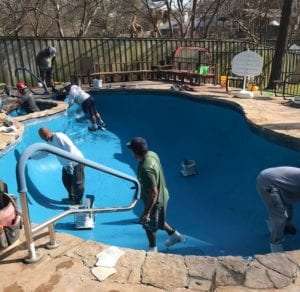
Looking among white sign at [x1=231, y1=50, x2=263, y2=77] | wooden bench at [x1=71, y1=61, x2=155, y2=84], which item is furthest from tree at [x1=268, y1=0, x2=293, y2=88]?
wooden bench at [x1=71, y1=61, x2=155, y2=84]

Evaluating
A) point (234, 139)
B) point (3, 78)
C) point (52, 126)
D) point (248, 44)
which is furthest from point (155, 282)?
point (248, 44)

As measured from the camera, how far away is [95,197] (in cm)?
724

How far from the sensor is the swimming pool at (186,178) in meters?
5.76

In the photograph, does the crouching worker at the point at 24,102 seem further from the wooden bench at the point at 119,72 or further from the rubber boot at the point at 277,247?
the rubber boot at the point at 277,247

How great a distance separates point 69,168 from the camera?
6375mm

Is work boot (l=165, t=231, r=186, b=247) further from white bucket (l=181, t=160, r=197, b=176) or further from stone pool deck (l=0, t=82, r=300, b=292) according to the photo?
white bucket (l=181, t=160, r=197, b=176)

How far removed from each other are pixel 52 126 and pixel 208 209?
17.0ft

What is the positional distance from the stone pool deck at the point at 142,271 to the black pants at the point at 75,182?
9.45 ft

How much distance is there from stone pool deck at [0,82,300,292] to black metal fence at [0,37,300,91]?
1255cm

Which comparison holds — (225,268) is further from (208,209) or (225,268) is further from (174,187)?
(174,187)

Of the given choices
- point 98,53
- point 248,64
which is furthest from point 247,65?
point 98,53

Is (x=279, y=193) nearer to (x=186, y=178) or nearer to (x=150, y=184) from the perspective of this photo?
(x=150, y=184)

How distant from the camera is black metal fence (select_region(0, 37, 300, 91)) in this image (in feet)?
47.6

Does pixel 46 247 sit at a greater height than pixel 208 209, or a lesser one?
greater
